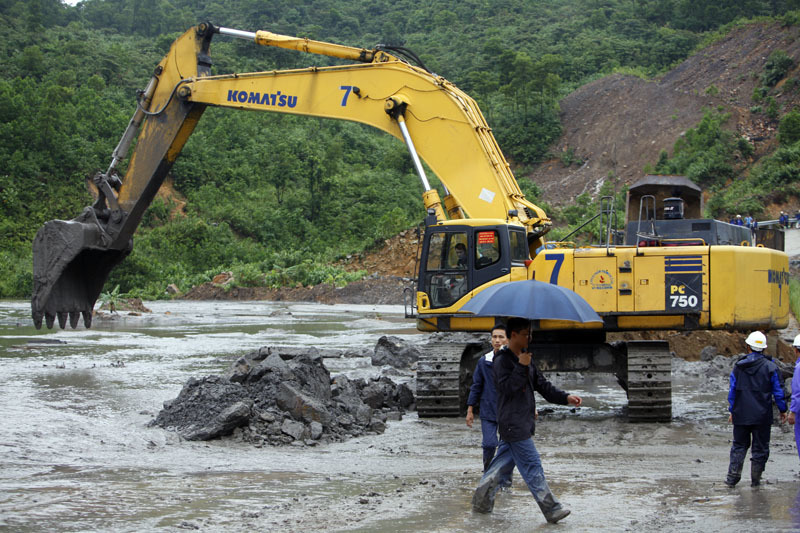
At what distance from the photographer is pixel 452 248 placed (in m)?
11.9

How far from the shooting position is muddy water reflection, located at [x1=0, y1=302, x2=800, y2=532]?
6.69 m

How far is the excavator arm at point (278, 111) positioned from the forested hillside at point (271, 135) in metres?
27.6

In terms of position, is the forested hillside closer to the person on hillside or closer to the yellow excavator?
the yellow excavator

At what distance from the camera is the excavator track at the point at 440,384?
11617 millimetres

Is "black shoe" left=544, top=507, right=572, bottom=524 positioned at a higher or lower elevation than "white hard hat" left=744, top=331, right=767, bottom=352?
lower

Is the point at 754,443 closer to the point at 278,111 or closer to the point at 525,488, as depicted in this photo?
the point at 525,488

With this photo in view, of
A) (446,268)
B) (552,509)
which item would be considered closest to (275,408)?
(446,268)

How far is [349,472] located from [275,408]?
6.98ft

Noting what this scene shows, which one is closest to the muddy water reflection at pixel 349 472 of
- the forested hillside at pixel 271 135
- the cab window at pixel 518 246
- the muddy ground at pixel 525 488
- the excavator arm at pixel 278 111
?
the muddy ground at pixel 525 488

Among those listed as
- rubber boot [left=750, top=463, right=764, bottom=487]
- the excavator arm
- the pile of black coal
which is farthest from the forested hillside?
rubber boot [left=750, top=463, right=764, bottom=487]

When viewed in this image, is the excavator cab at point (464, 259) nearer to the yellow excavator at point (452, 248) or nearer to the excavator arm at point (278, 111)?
the yellow excavator at point (452, 248)

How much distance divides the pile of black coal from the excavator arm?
9.82ft

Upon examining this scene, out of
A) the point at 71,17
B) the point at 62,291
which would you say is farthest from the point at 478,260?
the point at 71,17

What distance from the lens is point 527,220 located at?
12391 mm
